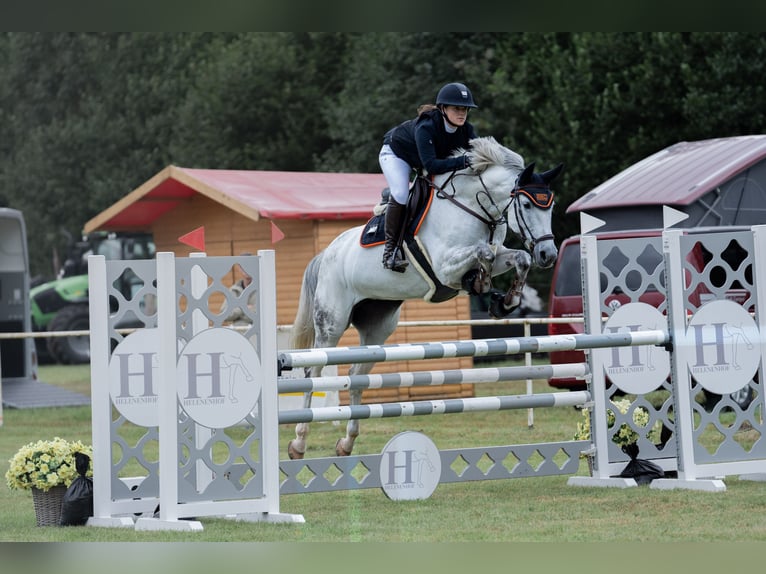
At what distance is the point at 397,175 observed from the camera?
276 inches

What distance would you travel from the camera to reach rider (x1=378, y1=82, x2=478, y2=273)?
6.78 meters

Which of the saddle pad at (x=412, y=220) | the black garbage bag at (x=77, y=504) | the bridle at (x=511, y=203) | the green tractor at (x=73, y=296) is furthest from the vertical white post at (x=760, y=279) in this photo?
the green tractor at (x=73, y=296)

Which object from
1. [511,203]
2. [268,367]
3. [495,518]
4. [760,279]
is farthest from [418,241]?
[495,518]

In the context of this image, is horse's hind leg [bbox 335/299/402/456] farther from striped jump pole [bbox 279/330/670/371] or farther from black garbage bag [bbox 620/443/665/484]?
black garbage bag [bbox 620/443/665/484]

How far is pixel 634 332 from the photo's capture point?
6.32 meters

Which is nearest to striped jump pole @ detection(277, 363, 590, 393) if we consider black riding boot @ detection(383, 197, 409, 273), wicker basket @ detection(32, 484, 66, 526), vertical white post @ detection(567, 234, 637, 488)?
vertical white post @ detection(567, 234, 637, 488)

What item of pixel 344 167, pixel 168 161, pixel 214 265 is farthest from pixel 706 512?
pixel 168 161

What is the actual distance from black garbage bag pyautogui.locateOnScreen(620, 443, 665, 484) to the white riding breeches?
193 cm

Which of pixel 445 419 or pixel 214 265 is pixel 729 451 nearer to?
Result: pixel 214 265

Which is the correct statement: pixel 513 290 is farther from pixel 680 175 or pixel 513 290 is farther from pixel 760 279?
pixel 680 175

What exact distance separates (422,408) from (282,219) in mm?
7394

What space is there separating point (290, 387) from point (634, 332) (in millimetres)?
1907

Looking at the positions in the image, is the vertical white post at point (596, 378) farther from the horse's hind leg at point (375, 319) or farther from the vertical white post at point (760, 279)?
the horse's hind leg at point (375, 319)

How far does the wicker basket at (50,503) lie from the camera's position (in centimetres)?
574
